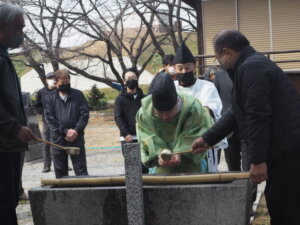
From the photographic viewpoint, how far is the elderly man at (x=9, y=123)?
4.38 meters

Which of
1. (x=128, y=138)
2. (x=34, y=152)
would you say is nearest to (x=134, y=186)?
(x=128, y=138)

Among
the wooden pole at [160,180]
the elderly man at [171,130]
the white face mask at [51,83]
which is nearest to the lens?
the wooden pole at [160,180]

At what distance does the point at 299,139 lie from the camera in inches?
152

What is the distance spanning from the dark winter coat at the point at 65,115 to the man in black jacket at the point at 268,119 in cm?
447

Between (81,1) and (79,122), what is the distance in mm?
10849

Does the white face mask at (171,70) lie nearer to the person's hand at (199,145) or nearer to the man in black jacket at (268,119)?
the person's hand at (199,145)

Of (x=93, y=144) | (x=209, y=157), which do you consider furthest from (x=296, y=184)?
(x=93, y=144)

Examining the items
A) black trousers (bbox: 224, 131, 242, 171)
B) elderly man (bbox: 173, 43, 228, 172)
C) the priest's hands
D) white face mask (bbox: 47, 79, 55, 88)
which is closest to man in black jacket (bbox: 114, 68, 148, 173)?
the priest's hands

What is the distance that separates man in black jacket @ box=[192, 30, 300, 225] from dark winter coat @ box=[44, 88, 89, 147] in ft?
14.7

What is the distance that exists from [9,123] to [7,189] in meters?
0.56

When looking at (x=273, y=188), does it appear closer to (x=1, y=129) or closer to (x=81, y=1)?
(x=1, y=129)

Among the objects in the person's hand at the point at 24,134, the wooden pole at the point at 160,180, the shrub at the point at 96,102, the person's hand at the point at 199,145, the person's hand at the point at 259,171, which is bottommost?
the shrub at the point at 96,102

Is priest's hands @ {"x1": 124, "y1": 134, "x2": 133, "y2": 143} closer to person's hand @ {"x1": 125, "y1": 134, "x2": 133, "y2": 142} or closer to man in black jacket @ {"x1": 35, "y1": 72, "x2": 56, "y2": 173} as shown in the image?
person's hand @ {"x1": 125, "y1": 134, "x2": 133, "y2": 142}

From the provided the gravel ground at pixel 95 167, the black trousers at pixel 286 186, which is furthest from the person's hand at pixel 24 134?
the gravel ground at pixel 95 167
